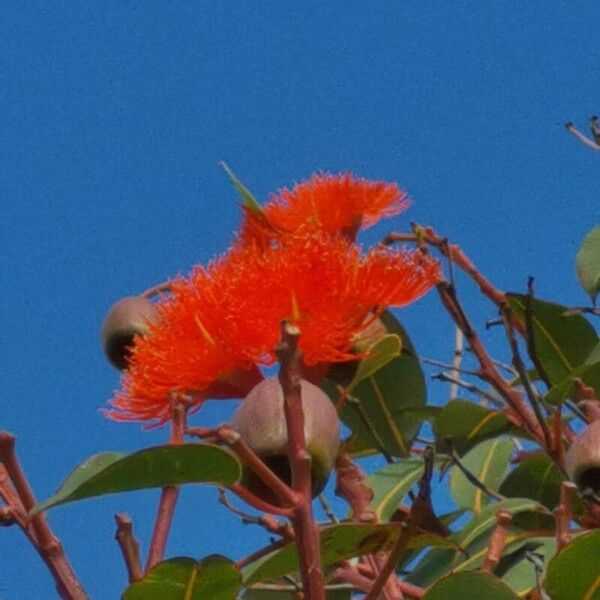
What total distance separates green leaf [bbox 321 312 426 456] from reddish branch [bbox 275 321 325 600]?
0.68m

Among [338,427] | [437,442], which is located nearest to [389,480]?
[437,442]

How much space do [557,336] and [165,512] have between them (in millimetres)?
856

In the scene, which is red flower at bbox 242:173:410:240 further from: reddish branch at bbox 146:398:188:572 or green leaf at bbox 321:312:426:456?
reddish branch at bbox 146:398:188:572

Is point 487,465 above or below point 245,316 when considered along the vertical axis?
below

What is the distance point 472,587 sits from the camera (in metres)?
0.99

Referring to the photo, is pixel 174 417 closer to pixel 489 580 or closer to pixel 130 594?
pixel 130 594

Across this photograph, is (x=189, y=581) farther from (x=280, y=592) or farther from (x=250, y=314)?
(x=280, y=592)

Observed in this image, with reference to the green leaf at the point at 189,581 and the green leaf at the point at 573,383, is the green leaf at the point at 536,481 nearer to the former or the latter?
the green leaf at the point at 573,383

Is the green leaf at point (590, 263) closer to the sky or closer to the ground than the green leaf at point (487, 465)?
closer to the sky

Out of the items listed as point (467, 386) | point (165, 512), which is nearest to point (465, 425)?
point (467, 386)

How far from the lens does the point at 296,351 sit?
97cm

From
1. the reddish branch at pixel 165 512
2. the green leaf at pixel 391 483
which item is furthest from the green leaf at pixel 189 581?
the green leaf at pixel 391 483

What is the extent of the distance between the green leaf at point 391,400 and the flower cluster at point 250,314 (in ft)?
1.24

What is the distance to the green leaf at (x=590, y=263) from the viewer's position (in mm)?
1612
